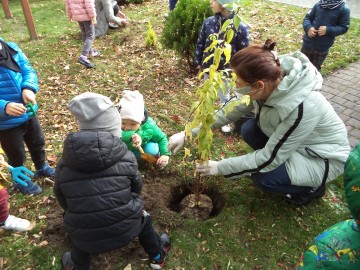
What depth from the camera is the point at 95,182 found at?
72.2 inches

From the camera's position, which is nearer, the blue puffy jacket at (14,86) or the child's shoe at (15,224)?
the blue puffy jacket at (14,86)

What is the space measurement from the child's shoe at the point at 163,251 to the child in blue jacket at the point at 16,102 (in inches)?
59.2

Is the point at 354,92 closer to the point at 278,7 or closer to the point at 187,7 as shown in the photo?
the point at 187,7

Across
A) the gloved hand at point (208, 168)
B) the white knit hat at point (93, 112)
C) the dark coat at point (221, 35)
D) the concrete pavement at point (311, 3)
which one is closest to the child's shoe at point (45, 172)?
the white knit hat at point (93, 112)

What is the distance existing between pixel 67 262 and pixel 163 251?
0.74 m

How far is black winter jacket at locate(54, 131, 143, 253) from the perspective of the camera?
1.76 metres

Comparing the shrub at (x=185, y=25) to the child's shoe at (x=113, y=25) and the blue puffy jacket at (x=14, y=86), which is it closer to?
the child's shoe at (x=113, y=25)

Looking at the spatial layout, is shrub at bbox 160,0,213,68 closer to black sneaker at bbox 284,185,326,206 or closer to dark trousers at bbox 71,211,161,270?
black sneaker at bbox 284,185,326,206

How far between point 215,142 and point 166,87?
152cm

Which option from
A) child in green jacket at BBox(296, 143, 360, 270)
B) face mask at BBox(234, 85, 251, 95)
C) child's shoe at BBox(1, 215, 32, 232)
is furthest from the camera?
child's shoe at BBox(1, 215, 32, 232)

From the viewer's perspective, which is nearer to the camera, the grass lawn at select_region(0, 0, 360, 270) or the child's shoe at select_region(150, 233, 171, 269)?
the child's shoe at select_region(150, 233, 171, 269)

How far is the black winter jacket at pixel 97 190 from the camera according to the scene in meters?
1.76

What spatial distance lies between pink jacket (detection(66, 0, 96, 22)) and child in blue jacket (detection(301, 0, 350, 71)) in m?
3.43

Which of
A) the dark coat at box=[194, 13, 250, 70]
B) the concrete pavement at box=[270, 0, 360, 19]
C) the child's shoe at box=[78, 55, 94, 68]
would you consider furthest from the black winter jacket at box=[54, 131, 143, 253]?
the concrete pavement at box=[270, 0, 360, 19]
